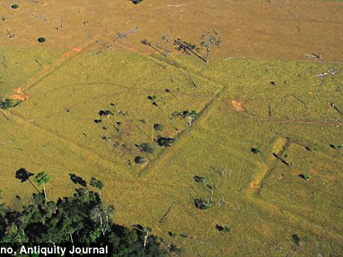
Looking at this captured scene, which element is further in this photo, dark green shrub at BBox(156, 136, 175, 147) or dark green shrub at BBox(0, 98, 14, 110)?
dark green shrub at BBox(0, 98, 14, 110)

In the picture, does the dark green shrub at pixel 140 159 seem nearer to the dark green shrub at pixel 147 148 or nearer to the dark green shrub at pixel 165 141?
the dark green shrub at pixel 147 148

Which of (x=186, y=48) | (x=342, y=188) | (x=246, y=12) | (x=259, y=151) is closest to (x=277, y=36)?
(x=246, y=12)

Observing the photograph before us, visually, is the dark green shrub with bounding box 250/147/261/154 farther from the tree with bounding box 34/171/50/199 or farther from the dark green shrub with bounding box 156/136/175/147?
the tree with bounding box 34/171/50/199

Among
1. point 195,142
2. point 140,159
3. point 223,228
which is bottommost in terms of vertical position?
point 140,159

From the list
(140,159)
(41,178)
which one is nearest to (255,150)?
(140,159)

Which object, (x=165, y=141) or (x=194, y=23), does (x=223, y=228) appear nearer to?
(x=165, y=141)

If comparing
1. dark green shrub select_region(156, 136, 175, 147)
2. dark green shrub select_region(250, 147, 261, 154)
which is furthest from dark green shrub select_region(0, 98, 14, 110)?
dark green shrub select_region(250, 147, 261, 154)

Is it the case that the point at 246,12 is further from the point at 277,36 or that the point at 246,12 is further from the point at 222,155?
the point at 222,155

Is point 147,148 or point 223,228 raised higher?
point 223,228

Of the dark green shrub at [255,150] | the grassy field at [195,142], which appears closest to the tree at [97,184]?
the grassy field at [195,142]
